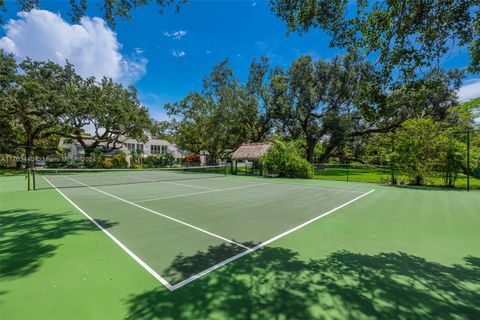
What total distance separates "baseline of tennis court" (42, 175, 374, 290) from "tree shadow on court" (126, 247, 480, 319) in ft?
0.68

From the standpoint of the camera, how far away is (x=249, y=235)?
5441 millimetres

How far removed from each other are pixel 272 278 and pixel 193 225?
130 inches

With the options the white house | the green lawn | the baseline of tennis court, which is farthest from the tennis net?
the white house

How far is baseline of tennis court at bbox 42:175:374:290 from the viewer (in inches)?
158

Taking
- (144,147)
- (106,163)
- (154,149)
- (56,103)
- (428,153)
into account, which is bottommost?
(106,163)

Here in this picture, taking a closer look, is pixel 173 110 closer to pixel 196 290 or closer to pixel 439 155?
pixel 439 155

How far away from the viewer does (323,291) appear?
3121 millimetres

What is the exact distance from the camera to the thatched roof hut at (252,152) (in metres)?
24.3

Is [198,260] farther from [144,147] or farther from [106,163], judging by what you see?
[144,147]

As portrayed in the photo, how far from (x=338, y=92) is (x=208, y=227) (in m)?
31.1

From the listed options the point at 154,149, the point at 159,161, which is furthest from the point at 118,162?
the point at 154,149

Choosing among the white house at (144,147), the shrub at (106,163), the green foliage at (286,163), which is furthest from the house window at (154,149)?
the green foliage at (286,163)

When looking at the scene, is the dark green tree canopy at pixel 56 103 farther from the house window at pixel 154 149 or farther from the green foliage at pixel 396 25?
the green foliage at pixel 396 25

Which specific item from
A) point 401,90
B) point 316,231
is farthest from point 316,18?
point 316,231
